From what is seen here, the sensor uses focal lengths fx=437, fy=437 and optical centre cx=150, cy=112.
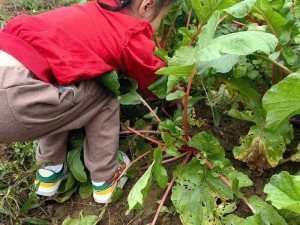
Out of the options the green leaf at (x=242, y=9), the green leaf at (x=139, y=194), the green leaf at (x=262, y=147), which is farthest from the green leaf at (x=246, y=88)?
the green leaf at (x=139, y=194)

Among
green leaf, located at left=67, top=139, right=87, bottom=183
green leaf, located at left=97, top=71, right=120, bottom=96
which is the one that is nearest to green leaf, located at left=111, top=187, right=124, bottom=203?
green leaf, located at left=67, top=139, right=87, bottom=183

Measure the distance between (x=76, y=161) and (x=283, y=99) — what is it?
32.1 inches

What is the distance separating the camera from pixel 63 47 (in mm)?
1472

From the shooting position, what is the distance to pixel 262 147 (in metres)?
1.54

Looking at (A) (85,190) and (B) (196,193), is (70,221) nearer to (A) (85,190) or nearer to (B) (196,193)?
(A) (85,190)

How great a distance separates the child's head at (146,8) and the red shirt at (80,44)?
2.4 inches

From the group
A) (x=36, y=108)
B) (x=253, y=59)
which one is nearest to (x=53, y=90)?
(x=36, y=108)

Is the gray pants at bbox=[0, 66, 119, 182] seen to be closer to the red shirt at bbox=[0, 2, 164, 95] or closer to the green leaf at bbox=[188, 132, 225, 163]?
the red shirt at bbox=[0, 2, 164, 95]

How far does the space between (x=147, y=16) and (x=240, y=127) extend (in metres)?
0.59

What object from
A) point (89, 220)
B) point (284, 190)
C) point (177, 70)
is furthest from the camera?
point (89, 220)

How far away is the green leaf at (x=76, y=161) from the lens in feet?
5.35

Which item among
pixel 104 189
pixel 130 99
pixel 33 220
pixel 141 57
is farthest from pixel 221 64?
pixel 33 220

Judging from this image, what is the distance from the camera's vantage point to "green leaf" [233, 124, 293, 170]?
5.04 feet

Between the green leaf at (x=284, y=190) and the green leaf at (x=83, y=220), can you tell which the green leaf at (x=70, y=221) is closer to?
the green leaf at (x=83, y=220)
